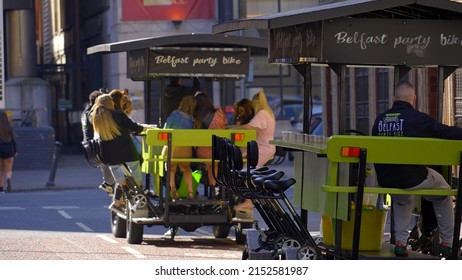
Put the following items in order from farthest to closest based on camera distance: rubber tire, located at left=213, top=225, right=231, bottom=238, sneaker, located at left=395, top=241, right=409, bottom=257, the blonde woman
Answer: rubber tire, located at left=213, top=225, right=231, bottom=238
the blonde woman
sneaker, located at left=395, top=241, right=409, bottom=257

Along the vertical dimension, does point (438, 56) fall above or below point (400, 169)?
above

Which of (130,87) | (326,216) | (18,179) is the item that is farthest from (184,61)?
(130,87)

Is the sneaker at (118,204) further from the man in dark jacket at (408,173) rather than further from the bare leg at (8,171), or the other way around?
the bare leg at (8,171)

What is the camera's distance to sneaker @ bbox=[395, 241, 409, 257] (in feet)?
34.0

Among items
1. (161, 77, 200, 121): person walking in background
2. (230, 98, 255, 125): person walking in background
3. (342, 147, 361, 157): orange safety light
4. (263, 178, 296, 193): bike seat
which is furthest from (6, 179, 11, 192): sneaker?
(342, 147, 361, 157): orange safety light

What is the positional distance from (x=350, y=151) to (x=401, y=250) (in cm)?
109

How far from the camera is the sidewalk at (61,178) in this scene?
93.5ft

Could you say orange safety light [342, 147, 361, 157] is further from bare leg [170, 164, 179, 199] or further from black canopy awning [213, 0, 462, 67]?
bare leg [170, 164, 179, 199]

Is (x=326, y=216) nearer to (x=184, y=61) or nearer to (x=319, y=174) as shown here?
(x=319, y=174)

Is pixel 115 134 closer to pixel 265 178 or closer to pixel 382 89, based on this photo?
pixel 265 178

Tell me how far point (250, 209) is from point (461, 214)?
592cm

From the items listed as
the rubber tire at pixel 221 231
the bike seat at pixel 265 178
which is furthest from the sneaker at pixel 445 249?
the rubber tire at pixel 221 231

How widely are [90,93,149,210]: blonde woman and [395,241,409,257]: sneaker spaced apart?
616cm
